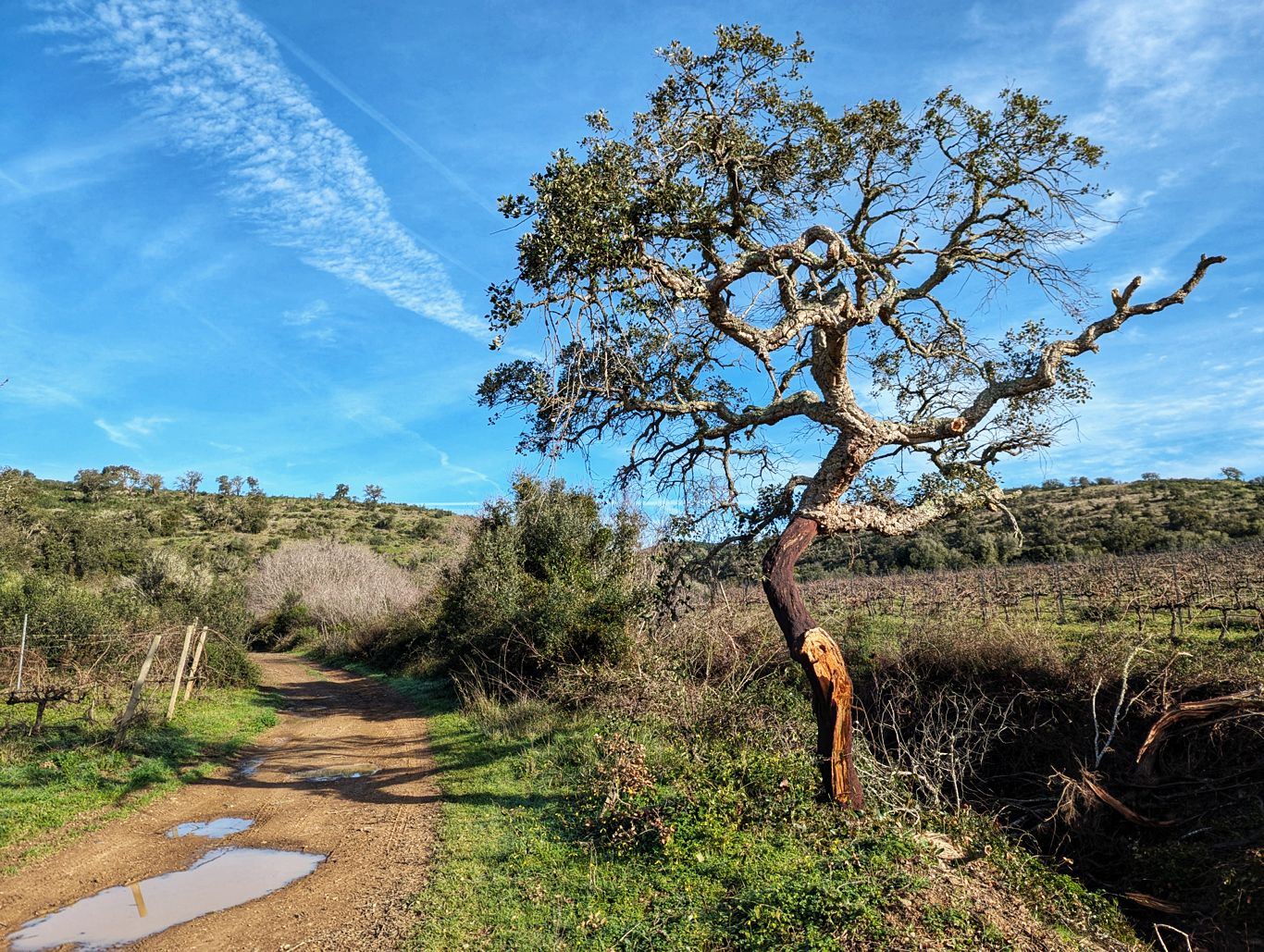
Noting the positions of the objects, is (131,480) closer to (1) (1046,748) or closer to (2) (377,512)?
(2) (377,512)

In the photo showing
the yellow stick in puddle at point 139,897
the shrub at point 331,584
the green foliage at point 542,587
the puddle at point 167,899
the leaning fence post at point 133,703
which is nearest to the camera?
the puddle at point 167,899

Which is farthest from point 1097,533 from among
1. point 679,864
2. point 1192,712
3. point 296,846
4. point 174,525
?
point 174,525

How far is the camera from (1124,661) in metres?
10.5

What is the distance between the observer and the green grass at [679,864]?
17.3 ft

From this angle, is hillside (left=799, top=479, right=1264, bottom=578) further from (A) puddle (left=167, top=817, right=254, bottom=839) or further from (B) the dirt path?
(A) puddle (left=167, top=817, right=254, bottom=839)

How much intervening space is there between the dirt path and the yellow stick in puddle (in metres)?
0.20

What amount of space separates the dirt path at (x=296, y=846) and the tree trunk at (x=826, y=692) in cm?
411

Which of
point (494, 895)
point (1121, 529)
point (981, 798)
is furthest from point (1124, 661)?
point (1121, 529)

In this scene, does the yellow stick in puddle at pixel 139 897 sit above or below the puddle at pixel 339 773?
below

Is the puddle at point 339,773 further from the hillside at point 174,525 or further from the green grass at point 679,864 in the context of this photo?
the hillside at point 174,525

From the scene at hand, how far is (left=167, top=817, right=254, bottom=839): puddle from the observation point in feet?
28.5

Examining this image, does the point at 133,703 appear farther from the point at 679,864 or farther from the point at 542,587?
the point at 679,864

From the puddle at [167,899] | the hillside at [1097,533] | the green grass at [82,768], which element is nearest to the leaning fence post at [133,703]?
the green grass at [82,768]

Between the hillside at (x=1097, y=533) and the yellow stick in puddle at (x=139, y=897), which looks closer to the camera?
the yellow stick in puddle at (x=139, y=897)
